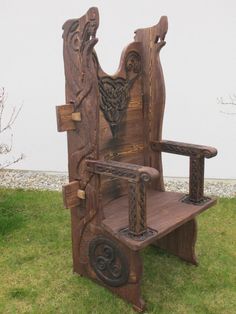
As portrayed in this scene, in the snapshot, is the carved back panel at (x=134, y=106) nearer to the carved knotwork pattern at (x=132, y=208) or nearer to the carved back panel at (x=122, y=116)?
the carved back panel at (x=122, y=116)

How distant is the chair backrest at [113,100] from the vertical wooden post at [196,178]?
0.34 metres

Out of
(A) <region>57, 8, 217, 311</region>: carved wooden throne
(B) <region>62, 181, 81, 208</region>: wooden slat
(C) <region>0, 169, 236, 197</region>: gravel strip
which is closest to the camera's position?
(A) <region>57, 8, 217, 311</region>: carved wooden throne

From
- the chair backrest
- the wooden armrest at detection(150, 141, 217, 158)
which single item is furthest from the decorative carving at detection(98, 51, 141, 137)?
the wooden armrest at detection(150, 141, 217, 158)

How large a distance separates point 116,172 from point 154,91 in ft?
3.09

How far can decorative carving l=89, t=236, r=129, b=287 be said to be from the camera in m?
2.50

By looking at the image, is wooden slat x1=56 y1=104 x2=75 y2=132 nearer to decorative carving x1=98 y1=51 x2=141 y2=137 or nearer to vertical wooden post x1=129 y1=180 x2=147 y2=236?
decorative carving x1=98 y1=51 x2=141 y2=137

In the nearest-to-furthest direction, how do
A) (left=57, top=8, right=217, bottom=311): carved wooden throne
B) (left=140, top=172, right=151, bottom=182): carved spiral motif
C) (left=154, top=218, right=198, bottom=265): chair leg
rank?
1. (left=140, top=172, right=151, bottom=182): carved spiral motif
2. (left=57, top=8, right=217, bottom=311): carved wooden throne
3. (left=154, top=218, right=198, bottom=265): chair leg

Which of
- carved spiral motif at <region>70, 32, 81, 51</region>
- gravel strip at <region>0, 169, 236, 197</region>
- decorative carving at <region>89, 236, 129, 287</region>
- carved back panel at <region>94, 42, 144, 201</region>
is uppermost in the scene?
carved spiral motif at <region>70, 32, 81, 51</region>

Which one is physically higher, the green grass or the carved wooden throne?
the carved wooden throne

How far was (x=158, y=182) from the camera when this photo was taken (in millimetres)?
3164

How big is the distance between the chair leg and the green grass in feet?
0.21

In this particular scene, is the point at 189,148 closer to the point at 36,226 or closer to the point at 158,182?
the point at 158,182

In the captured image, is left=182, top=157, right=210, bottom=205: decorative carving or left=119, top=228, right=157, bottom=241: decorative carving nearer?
left=119, top=228, right=157, bottom=241: decorative carving

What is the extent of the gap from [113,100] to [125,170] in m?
0.70
